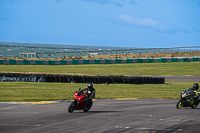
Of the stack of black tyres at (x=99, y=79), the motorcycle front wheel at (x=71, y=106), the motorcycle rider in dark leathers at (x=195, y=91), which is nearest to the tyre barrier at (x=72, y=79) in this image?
the stack of black tyres at (x=99, y=79)

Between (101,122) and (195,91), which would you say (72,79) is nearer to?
(195,91)

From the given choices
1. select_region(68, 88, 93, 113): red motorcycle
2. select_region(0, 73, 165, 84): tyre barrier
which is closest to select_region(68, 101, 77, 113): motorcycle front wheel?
select_region(68, 88, 93, 113): red motorcycle

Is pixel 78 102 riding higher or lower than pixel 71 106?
higher

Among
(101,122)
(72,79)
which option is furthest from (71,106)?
(72,79)

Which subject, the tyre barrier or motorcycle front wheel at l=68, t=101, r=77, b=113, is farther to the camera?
the tyre barrier

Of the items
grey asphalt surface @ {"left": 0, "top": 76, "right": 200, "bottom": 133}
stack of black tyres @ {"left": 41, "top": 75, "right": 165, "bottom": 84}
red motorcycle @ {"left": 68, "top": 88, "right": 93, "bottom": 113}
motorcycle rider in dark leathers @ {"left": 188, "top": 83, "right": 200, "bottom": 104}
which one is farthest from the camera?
stack of black tyres @ {"left": 41, "top": 75, "right": 165, "bottom": 84}

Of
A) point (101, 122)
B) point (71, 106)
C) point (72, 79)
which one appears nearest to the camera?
point (101, 122)

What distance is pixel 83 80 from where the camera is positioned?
2717 centimetres

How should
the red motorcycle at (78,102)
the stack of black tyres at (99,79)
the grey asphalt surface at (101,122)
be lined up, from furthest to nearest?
1. the stack of black tyres at (99,79)
2. the red motorcycle at (78,102)
3. the grey asphalt surface at (101,122)

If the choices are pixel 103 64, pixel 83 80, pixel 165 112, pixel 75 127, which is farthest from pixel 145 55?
pixel 75 127

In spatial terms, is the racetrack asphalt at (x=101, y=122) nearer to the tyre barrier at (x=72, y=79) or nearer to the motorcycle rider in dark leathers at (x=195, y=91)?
the motorcycle rider in dark leathers at (x=195, y=91)

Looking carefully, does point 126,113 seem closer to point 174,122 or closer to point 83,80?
point 174,122

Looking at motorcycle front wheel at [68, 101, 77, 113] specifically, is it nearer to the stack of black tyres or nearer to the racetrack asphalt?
the racetrack asphalt

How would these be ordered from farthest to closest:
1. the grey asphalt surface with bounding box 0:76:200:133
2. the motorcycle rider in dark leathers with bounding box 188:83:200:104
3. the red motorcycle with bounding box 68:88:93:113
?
the motorcycle rider in dark leathers with bounding box 188:83:200:104 → the red motorcycle with bounding box 68:88:93:113 → the grey asphalt surface with bounding box 0:76:200:133
